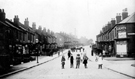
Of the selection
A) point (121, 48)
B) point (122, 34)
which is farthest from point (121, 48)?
point (122, 34)

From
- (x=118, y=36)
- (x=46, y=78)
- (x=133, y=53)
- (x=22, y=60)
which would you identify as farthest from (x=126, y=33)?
(x=46, y=78)

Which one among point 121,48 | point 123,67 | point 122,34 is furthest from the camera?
point 122,34

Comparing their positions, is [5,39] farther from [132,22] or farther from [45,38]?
[45,38]

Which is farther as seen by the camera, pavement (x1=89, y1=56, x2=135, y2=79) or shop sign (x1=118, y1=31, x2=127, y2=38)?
shop sign (x1=118, y1=31, x2=127, y2=38)

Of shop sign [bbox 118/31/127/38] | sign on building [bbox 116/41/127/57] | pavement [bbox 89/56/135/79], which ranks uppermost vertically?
shop sign [bbox 118/31/127/38]

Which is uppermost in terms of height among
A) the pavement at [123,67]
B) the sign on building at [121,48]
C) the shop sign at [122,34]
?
the shop sign at [122,34]

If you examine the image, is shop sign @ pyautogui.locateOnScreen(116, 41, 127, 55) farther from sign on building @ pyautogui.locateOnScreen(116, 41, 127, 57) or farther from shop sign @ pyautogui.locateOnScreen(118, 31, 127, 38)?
shop sign @ pyautogui.locateOnScreen(118, 31, 127, 38)

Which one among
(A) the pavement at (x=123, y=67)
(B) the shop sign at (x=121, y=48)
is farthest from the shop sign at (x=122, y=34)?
(A) the pavement at (x=123, y=67)

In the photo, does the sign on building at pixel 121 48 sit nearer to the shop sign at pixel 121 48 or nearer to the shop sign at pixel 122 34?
the shop sign at pixel 121 48

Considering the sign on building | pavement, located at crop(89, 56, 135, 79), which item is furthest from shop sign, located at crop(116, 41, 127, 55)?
pavement, located at crop(89, 56, 135, 79)

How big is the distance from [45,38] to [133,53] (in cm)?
3594

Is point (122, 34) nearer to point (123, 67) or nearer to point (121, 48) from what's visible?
point (121, 48)

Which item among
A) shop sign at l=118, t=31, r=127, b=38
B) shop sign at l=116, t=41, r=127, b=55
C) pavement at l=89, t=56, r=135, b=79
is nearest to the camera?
pavement at l=89, t=56, r=135, b=79

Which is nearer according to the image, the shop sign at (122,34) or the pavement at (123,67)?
the pavement at (123,67)
